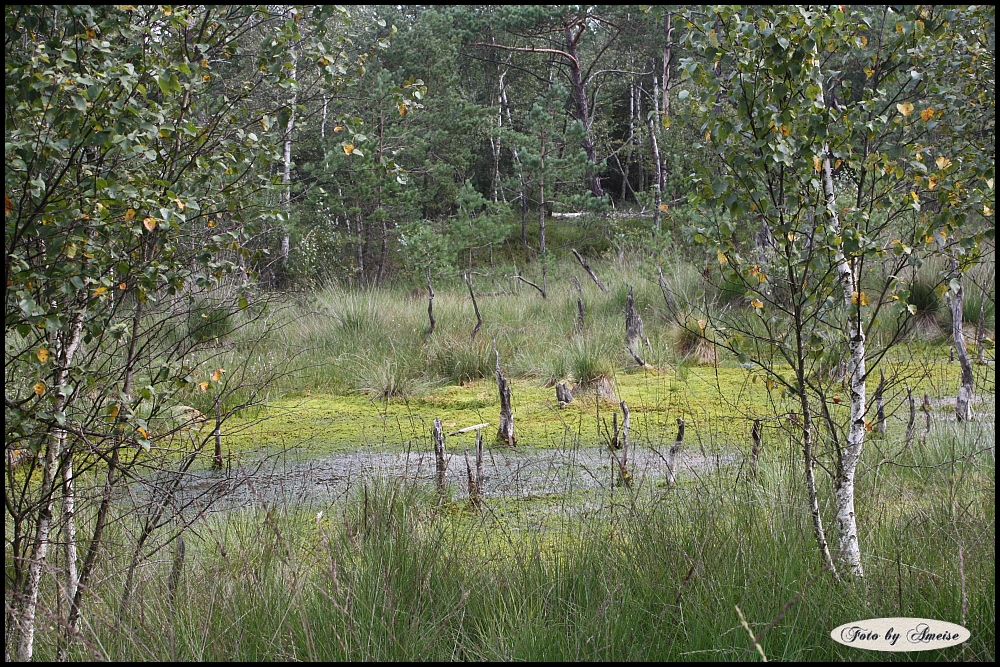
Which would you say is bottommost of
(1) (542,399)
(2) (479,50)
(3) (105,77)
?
(1) (542,399)

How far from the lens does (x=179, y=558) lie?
293cm

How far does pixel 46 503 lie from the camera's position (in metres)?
2.71

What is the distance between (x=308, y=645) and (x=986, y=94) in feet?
14.8

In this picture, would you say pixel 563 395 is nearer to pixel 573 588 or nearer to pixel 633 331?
pixel 633 331

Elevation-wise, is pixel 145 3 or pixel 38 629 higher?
pixel 145 3

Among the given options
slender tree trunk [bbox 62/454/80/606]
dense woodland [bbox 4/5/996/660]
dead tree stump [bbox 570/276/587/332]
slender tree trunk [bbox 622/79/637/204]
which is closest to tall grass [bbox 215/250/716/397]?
dead tree stump [bbox 570/276/587/332]

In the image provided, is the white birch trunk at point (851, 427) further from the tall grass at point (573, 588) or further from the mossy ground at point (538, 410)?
the mossy ground at point (538, 410)

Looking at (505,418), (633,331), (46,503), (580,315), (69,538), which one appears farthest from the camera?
(580,315)

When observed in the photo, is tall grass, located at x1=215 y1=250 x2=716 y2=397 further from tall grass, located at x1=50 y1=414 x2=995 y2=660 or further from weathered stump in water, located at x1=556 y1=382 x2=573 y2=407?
tall grass, located at x1=50 y1=414 x2=995 y2=660

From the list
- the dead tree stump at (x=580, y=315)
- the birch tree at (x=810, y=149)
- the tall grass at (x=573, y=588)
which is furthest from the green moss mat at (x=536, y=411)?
the birch tree at (x=810, y=149)

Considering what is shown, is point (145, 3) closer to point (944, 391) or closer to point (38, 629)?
point (38, 629)

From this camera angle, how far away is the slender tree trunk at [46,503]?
2582 mm

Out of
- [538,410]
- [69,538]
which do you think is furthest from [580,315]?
[69,538]

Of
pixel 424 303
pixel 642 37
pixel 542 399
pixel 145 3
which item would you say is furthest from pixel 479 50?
pixel 145 3
